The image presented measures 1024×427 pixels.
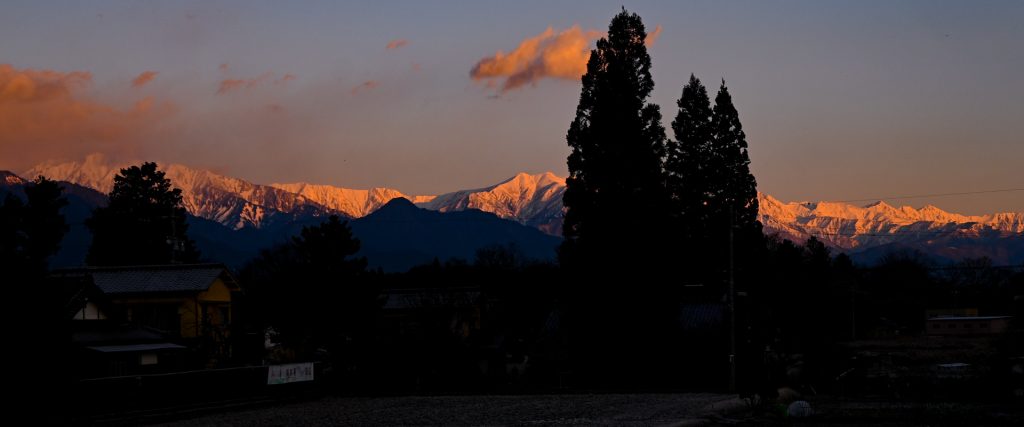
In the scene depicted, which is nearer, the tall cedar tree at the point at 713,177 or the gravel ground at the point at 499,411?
the gravel ground at the point at 499,411

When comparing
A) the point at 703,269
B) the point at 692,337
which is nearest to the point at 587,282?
the point at 692,337

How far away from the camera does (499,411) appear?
3669 centimetres

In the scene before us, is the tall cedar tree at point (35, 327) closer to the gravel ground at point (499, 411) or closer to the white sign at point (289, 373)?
the gravel ground at point (499, 411)

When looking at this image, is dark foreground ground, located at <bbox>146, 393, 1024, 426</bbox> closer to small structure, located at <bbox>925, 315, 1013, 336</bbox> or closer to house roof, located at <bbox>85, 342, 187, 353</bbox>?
house roof, located at <bbox>85, 342, 187, 353</bbox>

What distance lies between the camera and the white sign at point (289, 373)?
4469 centimetres

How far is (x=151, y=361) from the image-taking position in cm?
4606

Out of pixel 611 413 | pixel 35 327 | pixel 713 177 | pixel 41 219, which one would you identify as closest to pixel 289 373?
pixel 35 327

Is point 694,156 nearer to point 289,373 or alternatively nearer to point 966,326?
point 289,373

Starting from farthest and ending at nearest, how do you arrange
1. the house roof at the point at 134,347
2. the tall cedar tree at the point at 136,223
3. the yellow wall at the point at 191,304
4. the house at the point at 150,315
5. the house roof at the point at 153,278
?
the tall cedar tree at the point at 136,223, the yellow wall at the point at 191,304, the house roof at the point at 153,278, the house at the point at 150,315, the house roof at the point at 134,347

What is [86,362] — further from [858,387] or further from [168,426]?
[858,387]

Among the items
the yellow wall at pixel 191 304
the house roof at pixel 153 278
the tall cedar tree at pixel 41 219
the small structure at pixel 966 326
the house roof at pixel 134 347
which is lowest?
the small structure at pixel 966 326

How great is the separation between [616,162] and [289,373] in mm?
16816

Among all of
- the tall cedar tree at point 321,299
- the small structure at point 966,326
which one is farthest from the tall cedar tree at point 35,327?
the small structure at point 966,326

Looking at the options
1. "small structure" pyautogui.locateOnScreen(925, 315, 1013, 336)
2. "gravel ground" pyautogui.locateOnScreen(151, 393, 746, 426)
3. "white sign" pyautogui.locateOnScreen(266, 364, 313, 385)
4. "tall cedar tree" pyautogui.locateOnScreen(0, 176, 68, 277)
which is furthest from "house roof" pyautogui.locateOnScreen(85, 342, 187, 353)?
"small structure" pyautogui.locateOnScreen(925, 315, 1013, 336)
